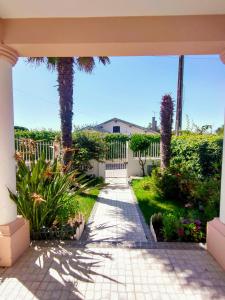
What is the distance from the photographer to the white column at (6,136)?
2.93m

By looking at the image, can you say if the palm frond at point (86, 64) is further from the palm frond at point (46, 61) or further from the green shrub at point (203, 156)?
the green shrub at point (203, 156)

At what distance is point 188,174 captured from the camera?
297 inches

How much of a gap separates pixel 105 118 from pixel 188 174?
25.8 m

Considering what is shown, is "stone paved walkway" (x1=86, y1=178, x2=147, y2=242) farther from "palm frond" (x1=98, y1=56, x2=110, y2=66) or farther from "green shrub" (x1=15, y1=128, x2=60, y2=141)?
"green shrub" (x1=15, y1=128, x2=60, y2=141)

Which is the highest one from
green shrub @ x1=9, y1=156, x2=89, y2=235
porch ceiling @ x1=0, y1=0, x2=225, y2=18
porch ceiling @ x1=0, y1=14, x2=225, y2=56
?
porch ceiling @ x1=0, y1=0, x2=225, y2=18

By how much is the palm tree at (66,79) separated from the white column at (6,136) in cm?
461

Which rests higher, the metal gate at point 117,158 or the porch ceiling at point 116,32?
the porch ceiling at point 116,32

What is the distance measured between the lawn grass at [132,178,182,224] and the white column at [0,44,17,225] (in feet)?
12.0

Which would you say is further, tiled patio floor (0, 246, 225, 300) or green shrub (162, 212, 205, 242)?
green shrub (162, 212, 205, 242)

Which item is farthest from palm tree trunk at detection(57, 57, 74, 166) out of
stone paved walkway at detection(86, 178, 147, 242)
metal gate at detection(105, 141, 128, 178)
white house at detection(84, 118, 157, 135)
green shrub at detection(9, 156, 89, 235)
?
white house at detection(84, 118, 157, 135)

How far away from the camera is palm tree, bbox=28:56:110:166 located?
25.6 feet

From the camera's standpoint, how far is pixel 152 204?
7.14 meters

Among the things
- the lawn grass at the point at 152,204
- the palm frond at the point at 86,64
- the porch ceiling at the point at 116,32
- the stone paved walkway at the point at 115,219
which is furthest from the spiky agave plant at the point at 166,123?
the porch ceiling at the point at 116,32

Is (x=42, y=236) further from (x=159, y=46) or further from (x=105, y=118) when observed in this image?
(x=105, y=118)
